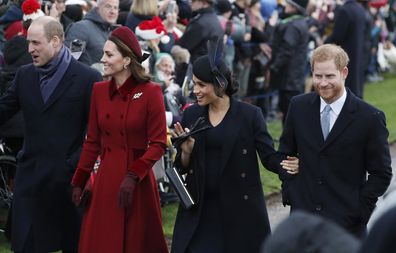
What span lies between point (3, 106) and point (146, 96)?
124cm

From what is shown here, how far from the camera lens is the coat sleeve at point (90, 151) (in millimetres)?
6941

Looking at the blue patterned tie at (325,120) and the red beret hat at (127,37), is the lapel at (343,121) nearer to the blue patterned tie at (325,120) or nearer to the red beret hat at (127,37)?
the blue patterned tie at (325,120)

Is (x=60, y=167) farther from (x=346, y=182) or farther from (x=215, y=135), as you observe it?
(x=346, y=182)

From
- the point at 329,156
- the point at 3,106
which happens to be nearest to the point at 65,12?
the point at 3,106

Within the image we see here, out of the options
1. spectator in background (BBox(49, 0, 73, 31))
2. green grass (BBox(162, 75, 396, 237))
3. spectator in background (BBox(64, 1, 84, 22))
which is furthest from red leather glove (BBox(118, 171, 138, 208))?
spectator in background (BBox(64, 1, 84, 22))

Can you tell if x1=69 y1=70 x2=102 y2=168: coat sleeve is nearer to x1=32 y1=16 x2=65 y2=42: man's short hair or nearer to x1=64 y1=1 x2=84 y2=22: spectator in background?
x1=32 y1=16 x2=65 y2=42: man's short hair

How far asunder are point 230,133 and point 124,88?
798mm

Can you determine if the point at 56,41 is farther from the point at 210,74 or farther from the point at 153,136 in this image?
the point at 210,74

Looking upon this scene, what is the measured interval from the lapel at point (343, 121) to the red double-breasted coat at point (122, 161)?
118 cm

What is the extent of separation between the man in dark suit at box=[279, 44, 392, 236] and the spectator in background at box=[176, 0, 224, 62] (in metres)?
6.29

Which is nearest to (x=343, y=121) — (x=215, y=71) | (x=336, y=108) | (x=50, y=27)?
(x=336, y=108)

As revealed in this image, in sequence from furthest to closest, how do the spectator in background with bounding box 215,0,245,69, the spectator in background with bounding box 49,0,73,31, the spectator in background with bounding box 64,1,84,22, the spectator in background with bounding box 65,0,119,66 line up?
the spectator in background with bounding box 215,0,245,69 < the spectator in background with bounding box 64,1,84,22 < the spectator in background with bounding box 49,0,73,31 < the spectator in background with bounding box 65,0,119,66

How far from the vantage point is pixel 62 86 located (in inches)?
288

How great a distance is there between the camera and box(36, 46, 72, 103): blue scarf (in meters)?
7.31
